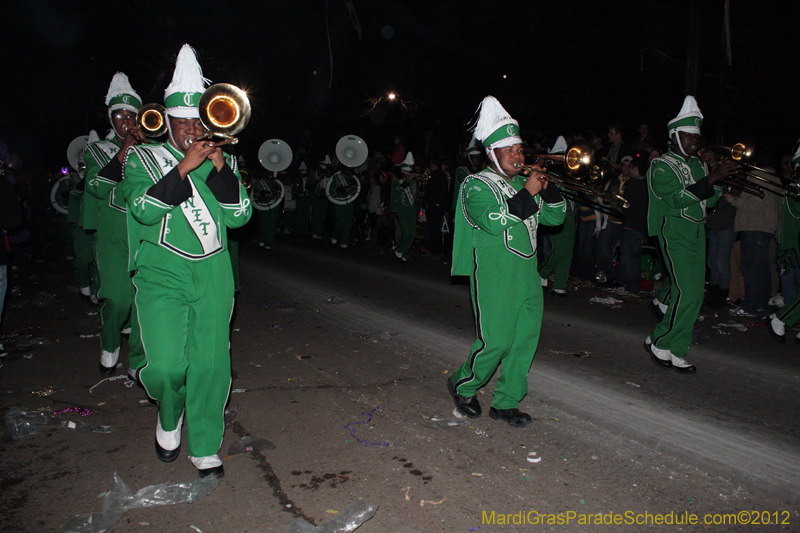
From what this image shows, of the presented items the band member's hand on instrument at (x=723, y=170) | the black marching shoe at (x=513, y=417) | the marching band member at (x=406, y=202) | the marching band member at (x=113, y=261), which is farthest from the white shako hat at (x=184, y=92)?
the marching band member at (x=406, y=202)

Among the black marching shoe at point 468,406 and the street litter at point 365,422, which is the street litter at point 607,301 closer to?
the black marching shoe at point 468,406

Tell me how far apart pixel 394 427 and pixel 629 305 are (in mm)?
5491

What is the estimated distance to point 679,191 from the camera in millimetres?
5453

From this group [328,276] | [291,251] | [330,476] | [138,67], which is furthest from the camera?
[138,67]

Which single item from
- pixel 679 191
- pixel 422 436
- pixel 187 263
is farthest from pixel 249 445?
pixel 679 191

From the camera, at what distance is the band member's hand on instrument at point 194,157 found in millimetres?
3158

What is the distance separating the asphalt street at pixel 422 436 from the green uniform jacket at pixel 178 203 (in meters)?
1.38

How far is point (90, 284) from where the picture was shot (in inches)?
340

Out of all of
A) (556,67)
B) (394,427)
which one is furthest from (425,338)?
(556,67)

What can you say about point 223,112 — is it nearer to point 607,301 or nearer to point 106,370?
point 106,370

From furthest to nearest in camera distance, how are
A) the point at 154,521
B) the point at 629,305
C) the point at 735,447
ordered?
the point at 629,305 < the point at 735,447 < the point at 154,521

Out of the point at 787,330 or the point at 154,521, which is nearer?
the point at 154,521

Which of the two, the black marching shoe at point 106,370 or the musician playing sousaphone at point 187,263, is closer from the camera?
the musician playing sousaphone at point 187,263

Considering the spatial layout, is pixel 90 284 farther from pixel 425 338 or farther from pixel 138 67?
pixel 138 67
